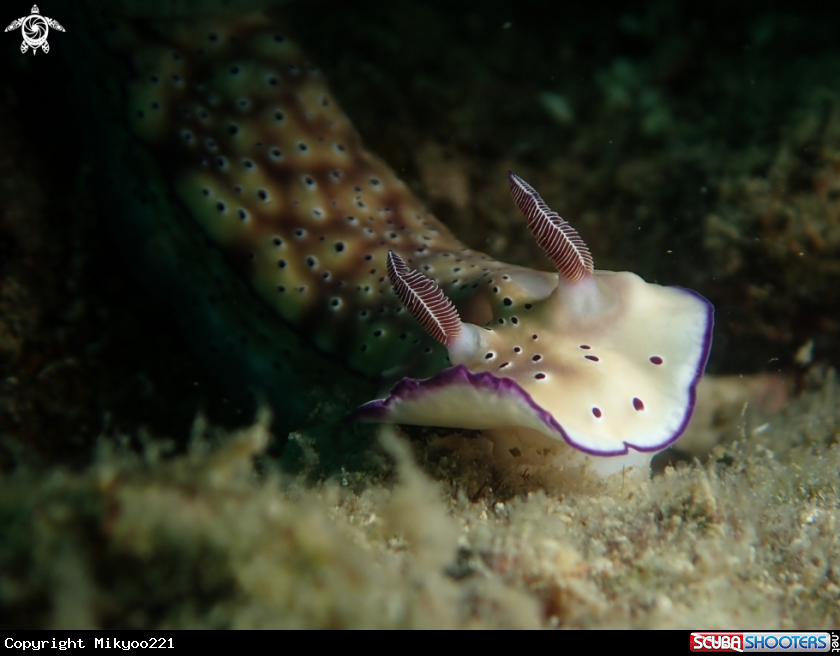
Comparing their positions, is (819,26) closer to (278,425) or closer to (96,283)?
(278,425)

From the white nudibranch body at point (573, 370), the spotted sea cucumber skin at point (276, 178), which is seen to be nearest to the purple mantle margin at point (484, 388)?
the white nudibranch body at point (573, 370)

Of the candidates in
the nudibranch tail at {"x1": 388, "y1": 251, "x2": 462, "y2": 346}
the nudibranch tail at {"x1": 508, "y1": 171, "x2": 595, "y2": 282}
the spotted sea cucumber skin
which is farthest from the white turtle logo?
the nudibranch tail at {"x1": 508, "y1": 171, "x2": 595, "y2": 282}

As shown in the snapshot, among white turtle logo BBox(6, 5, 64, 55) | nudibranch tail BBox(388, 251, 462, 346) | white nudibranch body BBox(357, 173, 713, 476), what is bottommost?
white nudibranch body BBox(357, 173, 713, 476)

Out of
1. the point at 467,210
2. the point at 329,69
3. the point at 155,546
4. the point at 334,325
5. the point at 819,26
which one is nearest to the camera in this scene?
the point at 155,546

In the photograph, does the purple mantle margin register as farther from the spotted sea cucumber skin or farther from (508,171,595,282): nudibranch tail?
the spotted sea cucumber skin

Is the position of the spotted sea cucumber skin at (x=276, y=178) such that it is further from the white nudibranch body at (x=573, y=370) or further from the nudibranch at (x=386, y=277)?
the white nudibranch body at (x=573, y=370)

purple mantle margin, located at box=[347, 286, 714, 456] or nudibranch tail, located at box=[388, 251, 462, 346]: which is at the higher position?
nudibranch tail, located at box=[388, 251, 462, 346]

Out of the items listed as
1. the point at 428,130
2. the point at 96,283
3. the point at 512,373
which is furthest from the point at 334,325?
the point at 96,283

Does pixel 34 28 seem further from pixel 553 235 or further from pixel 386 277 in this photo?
pixel 553 235
